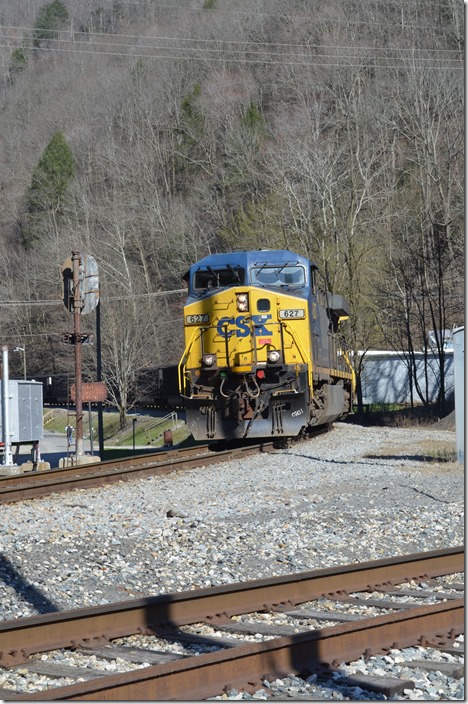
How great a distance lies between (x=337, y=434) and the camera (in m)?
21.0

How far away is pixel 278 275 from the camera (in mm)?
16297

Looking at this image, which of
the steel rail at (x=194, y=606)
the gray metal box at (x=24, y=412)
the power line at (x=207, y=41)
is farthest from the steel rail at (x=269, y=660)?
the power line at (x=207, y=41)

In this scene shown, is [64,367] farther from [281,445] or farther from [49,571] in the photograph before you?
[49,571]

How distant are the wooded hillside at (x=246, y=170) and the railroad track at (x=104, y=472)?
17785 mm

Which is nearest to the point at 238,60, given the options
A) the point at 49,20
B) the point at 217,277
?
the point at 49,20

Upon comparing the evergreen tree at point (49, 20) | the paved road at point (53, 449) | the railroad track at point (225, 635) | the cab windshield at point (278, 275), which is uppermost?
the evergreen tree at point (49, 20)

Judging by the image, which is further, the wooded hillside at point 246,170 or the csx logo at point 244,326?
the wooded hillside at point 246,170


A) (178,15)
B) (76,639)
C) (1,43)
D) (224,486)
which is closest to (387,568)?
(76,639)

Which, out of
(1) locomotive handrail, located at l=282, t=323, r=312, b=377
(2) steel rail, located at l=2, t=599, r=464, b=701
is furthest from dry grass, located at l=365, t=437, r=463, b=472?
(2) steel rail, located at l=2, t=599, r=464, b=701

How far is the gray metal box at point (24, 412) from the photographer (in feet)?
69.5

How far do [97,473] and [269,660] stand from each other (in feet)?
35.9

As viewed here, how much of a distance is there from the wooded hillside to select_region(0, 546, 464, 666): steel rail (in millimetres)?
27153

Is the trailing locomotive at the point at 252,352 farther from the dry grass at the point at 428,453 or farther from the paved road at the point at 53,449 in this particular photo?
the paved road at the point at 53,449

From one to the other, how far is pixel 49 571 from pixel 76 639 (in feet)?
7.24
